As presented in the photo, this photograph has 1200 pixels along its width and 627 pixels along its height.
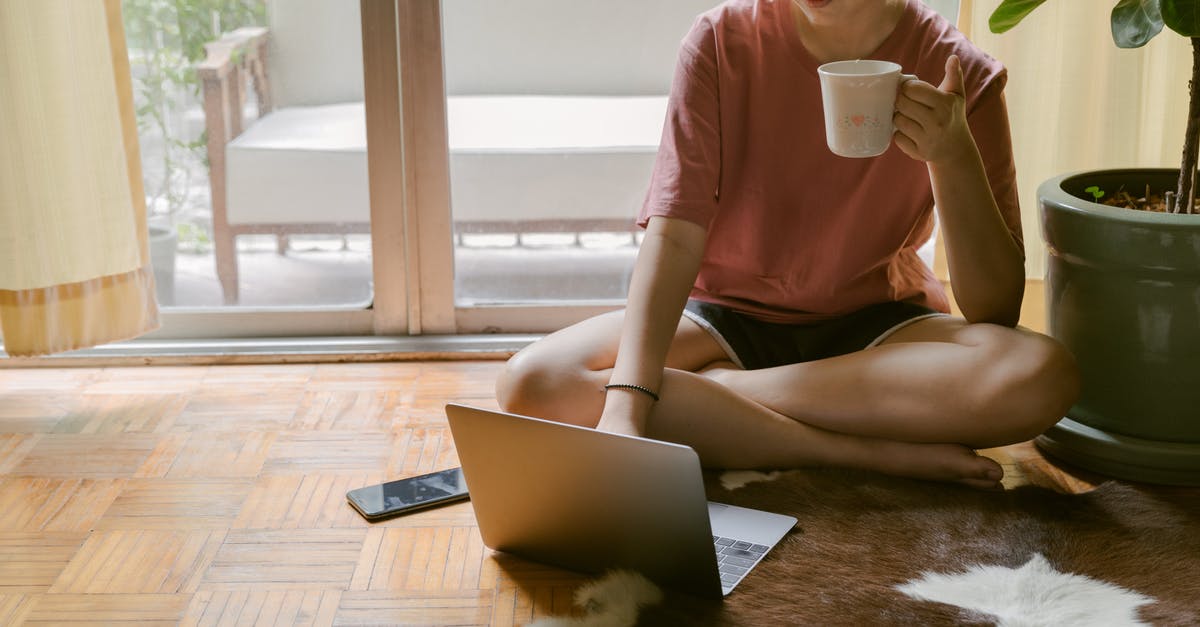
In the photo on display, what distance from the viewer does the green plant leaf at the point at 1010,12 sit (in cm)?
158

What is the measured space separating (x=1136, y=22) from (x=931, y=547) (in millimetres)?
719

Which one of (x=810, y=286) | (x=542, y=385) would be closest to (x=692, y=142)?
(x=810, y=286)

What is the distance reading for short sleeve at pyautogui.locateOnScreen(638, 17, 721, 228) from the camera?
1.50m

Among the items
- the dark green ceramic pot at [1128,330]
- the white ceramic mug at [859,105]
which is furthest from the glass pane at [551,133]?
the white ceramic mug at [859,105]

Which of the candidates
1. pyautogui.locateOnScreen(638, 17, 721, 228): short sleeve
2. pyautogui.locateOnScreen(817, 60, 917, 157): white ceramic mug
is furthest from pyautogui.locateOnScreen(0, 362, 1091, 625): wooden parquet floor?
pyautogui.locateOnScreen(817, 60, 917, 157): white ceramic mug

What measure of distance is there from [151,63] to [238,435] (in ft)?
2.28

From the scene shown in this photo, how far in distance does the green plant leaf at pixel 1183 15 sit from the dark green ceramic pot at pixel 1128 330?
0.76 ft

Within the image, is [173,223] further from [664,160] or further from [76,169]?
[664,160]

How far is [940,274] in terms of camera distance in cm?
207

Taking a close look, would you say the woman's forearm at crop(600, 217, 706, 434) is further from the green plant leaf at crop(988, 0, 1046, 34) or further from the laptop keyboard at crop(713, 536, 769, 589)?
the green plant leaf at crop(988, 0, 1046, 34)

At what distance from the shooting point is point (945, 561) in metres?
1.35

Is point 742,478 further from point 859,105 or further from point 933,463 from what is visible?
point 859,105

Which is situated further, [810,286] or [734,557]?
[810,286]

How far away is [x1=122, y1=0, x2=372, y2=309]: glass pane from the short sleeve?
764 millimetres
